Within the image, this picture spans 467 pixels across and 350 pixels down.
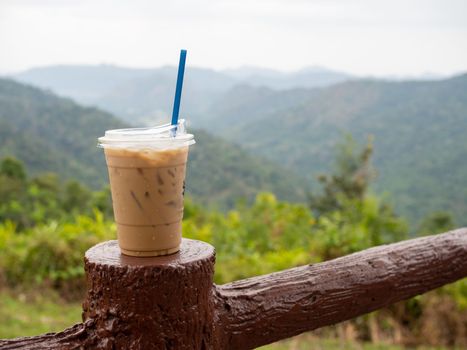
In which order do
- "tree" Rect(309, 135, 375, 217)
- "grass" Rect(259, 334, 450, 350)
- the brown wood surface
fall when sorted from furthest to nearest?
"tree" Rect(309, 135, 375, 217)
"grass" Rect(259, 334, 450, 350)
the brown wood surface

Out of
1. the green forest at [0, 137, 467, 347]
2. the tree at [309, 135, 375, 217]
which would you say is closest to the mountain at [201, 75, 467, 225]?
the tree at [309, 135, 375, 217]

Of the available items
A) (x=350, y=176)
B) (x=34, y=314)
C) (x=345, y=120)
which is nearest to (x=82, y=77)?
(x=345, y=120)

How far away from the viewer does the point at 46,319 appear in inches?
168

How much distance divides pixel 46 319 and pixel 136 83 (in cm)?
5181

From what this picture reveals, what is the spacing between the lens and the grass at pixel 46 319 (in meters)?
4.03

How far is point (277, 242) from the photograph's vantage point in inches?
237

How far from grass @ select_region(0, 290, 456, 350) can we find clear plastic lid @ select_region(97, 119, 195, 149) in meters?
3.18

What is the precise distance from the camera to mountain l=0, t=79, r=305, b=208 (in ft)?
78.6

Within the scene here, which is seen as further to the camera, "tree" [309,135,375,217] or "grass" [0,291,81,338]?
"tree" [309,135,375,217]

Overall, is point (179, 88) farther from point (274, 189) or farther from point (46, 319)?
point (274, 189)

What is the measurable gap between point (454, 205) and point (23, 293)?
82.7ft

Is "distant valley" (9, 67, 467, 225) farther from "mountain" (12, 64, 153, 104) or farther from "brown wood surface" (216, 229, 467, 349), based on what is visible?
"brown wood surface" (216, 229, 467, 349)

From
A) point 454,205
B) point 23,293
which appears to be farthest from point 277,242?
point 454,205

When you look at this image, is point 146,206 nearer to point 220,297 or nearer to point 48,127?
point 220,297
